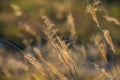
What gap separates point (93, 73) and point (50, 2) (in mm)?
10051

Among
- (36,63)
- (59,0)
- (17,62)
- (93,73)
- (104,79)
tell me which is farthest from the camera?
(59,0)

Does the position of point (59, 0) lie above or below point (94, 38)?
above

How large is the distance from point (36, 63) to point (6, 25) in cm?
1016

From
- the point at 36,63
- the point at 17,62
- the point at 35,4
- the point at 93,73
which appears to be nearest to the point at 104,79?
the point at 36,63

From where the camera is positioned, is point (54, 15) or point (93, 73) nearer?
point (93, 73)

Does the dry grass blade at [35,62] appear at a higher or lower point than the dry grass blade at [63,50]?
lower

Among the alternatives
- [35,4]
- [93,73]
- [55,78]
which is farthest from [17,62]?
[35,4]

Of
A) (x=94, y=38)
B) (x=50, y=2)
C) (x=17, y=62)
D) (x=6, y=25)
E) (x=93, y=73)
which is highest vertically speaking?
(x=50, y=2)

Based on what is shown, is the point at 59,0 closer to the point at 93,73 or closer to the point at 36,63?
the point at 93,73

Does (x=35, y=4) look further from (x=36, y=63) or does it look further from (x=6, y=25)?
(x=36, y=63)

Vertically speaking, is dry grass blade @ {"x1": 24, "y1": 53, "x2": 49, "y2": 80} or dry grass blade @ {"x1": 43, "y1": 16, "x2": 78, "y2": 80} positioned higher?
dry grass blade @ {"x1": 43, "y1": 16, "x2": 78, "y2": 80}

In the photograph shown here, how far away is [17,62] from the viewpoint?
4344 mm

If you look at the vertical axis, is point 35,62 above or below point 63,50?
below

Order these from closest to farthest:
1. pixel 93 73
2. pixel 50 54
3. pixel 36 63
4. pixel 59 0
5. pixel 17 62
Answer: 1. pixel 36 63
2. pixel 50 54
3. pixel 93 73
4. pixel 17 62
5. pixel 59 0
